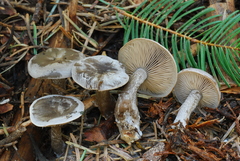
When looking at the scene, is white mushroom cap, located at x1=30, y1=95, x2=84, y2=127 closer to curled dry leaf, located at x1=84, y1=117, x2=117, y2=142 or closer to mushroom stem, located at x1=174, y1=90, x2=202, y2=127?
curled dry leaf, located at x1=84, y1=117, x2=117, y2=142

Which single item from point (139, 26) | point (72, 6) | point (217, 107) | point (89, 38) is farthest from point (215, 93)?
point (72, 6)

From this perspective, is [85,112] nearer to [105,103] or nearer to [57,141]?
[105,103]

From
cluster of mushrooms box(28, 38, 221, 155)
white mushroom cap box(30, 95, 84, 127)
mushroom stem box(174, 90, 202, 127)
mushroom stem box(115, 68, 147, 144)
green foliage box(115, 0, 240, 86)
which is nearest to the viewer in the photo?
white mushroom cap box(30, 95, 84, 127)

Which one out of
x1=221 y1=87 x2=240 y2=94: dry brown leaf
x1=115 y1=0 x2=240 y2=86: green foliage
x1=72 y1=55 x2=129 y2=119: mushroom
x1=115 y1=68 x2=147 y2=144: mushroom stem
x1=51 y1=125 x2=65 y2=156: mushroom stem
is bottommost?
x1=51 y1=125 x2=65 y2=156: mushroom stem

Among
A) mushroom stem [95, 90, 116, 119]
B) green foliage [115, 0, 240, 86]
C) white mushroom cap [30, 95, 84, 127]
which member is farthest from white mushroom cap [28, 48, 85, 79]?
green foliage [115, 0, 240, 86]

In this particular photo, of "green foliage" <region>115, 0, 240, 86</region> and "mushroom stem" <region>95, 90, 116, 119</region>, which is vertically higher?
"green foliage" <region>115, 0, 240, 86</region>

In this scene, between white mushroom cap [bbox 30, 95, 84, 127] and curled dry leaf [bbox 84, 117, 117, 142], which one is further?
curled dry leaf [bbox 84, 117, 117, 142]

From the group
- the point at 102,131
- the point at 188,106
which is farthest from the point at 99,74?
the point at 188,106
